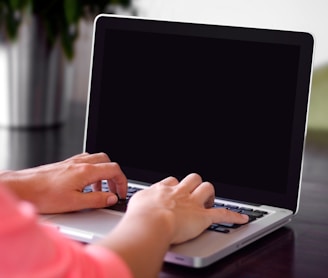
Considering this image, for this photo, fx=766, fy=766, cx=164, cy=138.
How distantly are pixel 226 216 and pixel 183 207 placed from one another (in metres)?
0.08

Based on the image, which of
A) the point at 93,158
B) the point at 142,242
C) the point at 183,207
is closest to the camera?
the point at 142,242

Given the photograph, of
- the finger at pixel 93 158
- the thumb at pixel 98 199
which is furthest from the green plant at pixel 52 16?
the thumb at pixel 98 199

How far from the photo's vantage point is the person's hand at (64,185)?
1.09m

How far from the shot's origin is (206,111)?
1246 mm

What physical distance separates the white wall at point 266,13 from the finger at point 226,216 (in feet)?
3.94

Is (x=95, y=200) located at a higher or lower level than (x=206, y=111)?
lower

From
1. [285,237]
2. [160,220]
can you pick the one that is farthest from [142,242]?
[285,237]

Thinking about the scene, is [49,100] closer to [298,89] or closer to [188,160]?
[188,160]

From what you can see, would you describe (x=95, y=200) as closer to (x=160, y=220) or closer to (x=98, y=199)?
(x=98, y=199)

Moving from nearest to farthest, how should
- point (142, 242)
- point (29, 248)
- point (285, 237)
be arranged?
point (29, 248), point (142, 242), point (285, 237)

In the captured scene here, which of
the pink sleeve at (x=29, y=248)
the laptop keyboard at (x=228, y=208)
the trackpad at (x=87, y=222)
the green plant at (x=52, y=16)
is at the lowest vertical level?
the trackpad at (x=87, y=222)

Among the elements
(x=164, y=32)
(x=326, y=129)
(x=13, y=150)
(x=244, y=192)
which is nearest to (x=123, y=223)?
(x=244, y=192)

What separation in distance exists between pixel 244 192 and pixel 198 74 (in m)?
0.21

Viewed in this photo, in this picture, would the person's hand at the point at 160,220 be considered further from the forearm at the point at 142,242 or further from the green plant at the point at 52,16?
the green plant at the point at 52,16
